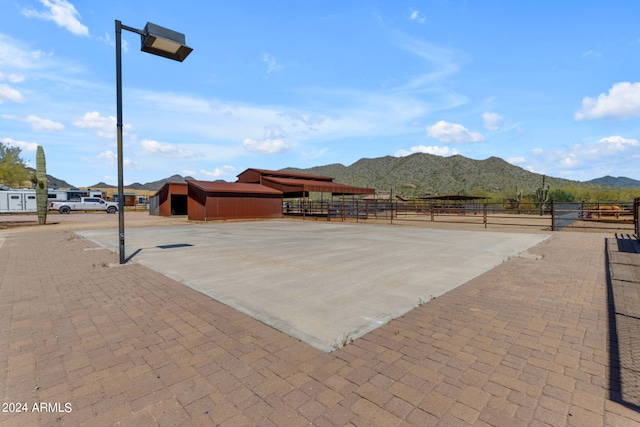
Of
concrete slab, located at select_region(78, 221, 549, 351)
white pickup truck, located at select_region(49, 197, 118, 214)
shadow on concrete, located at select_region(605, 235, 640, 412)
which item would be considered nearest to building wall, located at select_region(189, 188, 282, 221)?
concrete slab, located at select_region(78, 221, 549, 351)

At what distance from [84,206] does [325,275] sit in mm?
41569

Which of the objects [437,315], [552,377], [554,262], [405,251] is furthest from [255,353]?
[554,262]

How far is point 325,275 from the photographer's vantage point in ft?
19.3

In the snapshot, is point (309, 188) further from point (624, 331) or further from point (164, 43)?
point (624, 331)

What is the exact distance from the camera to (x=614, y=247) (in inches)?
363

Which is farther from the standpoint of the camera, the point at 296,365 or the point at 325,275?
the point at 325,275

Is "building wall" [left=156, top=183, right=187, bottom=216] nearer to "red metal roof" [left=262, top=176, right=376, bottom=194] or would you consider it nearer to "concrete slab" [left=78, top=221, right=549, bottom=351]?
"red metal roof" [left=262, top=176, right=376, bottom=194]

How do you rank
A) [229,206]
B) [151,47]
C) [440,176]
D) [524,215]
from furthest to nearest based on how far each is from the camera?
[440,176]
[524,215]
[229,206]
[151,47]

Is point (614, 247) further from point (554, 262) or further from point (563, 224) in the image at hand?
point (563, 224)

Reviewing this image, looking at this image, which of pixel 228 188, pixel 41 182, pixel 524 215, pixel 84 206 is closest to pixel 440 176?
pixel 524 215

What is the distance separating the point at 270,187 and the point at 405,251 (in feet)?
69.2

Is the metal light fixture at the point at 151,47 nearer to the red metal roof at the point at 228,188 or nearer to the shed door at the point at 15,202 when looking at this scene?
the red metal roof at the point at 228,188

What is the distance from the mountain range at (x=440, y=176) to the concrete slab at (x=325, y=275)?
61210 mm

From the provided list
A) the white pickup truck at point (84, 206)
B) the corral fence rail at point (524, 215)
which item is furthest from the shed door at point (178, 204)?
the corral fence rail at point (524, 215)
